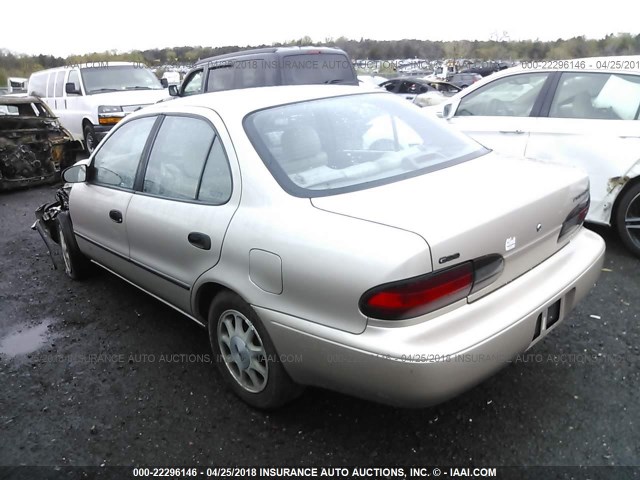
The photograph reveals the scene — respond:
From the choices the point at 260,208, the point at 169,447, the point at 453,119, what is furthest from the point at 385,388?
the point at 453,119

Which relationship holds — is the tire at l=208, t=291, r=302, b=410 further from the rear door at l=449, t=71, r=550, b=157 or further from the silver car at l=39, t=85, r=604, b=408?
the rear door at l=449, t=71, r=550, b=157

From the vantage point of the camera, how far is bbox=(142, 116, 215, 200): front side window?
9.46ft

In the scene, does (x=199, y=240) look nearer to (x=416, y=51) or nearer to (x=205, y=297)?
(x=205, y=297)

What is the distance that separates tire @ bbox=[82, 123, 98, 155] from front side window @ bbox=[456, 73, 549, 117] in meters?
7.63

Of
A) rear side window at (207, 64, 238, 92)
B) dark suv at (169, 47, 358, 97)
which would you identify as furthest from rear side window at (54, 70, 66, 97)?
rear side window at (207, 64, 238, 92)

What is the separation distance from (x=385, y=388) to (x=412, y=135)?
1.57m

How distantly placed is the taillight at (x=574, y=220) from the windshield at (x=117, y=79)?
10177 mm

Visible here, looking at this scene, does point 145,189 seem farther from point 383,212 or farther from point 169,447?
point 383,212

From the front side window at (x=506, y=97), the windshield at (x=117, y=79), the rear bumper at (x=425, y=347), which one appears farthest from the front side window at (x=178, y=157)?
the windshield at (x=117, y=79)

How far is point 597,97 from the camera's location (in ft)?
14.9

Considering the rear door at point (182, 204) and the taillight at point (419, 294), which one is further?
the rear door at point (182, 204)

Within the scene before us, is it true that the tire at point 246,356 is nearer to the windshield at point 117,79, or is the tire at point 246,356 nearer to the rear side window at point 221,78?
the rear side window at point 221,78

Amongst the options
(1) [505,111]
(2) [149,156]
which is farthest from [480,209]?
(1) [505,111]

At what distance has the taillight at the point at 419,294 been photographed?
1.95 metres
